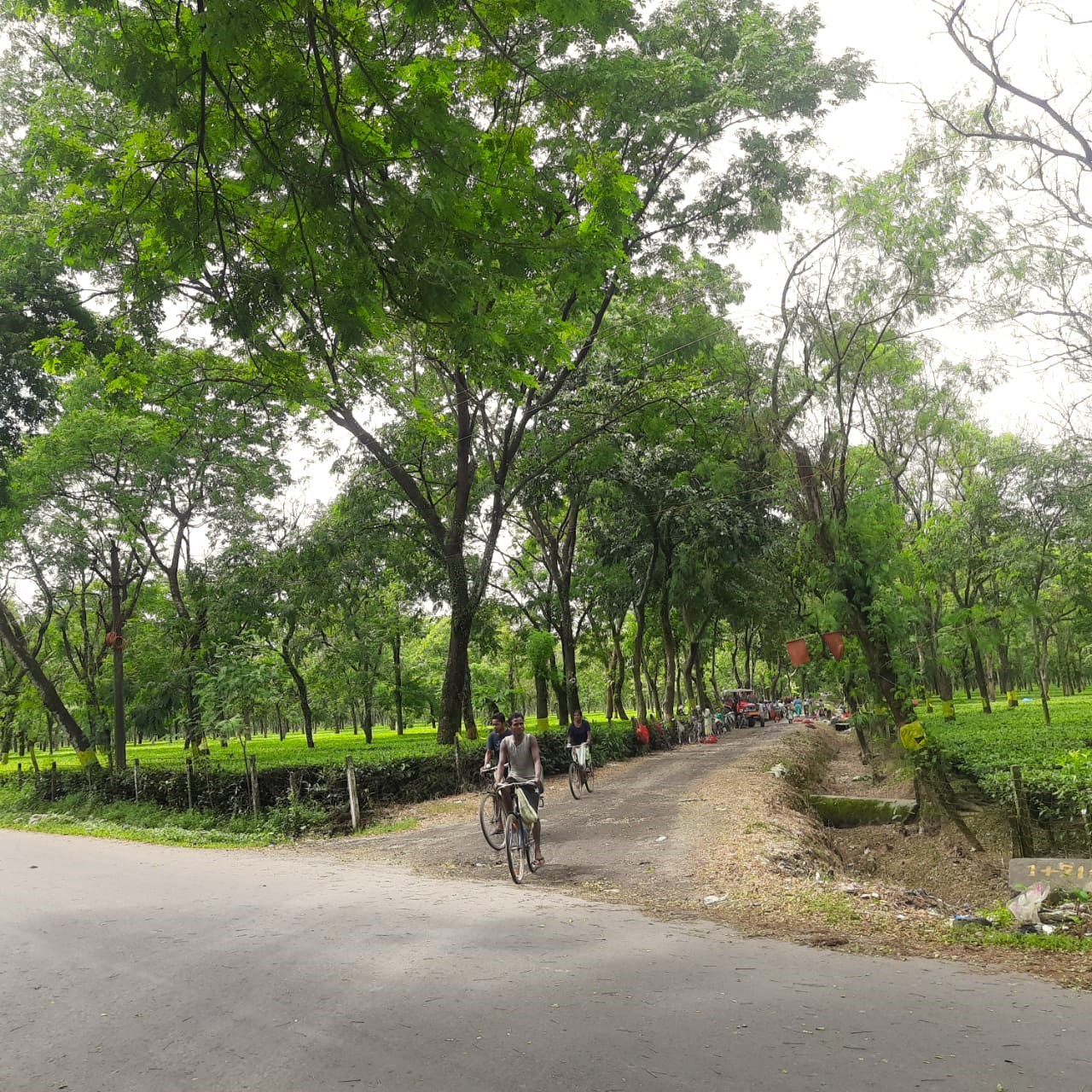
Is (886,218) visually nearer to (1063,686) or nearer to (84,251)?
(84,251)

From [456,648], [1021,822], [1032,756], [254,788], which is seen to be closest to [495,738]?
[254,788]

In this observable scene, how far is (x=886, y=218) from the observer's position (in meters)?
11.5

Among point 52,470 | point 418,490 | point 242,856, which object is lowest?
point 242,856

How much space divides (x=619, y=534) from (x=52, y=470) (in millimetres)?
16463

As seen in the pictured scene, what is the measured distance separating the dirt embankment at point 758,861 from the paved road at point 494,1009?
24.5 inches

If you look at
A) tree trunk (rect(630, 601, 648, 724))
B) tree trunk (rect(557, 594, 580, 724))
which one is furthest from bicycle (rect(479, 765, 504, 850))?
tree trunk (rect(630, 601, 648, 724))

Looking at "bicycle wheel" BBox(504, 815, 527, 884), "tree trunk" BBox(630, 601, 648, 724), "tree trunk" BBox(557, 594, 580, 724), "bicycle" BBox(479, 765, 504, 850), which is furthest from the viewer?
"tree trunk" BBox(630, 601, 648, 724)

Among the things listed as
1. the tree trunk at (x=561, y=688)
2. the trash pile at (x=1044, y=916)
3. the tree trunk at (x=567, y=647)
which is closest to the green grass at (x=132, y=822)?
the trash pile at (x=1044, y=916)

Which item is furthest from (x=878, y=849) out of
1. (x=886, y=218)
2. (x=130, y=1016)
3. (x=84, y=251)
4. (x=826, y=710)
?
(x=826, y=710)

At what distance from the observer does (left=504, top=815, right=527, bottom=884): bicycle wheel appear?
8547mm

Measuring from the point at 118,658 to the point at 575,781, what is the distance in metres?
14.6

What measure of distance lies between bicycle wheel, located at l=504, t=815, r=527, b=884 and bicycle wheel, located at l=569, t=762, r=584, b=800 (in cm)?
686

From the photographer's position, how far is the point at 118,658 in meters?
22.8

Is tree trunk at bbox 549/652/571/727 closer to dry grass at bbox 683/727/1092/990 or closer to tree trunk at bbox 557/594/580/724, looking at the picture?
tree trunk at bbox 557/594/580/724
